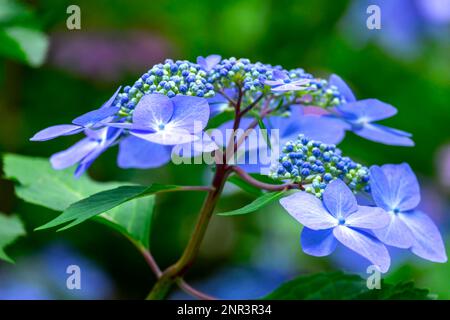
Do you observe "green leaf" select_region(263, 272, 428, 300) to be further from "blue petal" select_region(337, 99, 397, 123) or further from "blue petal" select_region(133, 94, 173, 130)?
"blue petal" select_region(133, 94, 173, 130)

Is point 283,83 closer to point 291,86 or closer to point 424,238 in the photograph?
point 291,86

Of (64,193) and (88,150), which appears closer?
(88,150)

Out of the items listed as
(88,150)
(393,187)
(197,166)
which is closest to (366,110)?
(393,187)

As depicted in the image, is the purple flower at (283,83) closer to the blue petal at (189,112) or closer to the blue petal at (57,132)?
the blue petal at (189,112)

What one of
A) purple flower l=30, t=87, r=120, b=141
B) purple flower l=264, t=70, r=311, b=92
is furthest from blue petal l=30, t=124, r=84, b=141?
purple flower l=264, t=70, r=311, b=92

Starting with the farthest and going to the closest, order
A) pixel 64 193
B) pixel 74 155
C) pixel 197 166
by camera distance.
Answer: pixel 197 166
pixel 64 193
pixel 74 155

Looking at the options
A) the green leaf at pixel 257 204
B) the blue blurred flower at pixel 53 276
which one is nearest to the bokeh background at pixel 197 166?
the blue blurred flower at pixel 53 276
